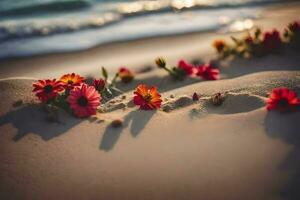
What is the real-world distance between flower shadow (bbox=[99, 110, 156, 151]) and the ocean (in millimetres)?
2505

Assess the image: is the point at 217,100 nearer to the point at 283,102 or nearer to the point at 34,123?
the point at 283,102

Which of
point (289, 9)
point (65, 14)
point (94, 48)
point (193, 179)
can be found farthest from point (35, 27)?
point (193, 179)

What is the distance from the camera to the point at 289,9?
687 cm

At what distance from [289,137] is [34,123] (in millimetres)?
1635

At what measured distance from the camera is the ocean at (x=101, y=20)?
5.91 meters

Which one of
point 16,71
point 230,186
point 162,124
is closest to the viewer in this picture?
point 230,186

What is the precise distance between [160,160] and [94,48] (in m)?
3.03

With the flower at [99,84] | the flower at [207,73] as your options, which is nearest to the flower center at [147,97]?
the flower at [99,84]

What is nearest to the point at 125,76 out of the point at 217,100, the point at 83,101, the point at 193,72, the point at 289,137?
the point at 193,72

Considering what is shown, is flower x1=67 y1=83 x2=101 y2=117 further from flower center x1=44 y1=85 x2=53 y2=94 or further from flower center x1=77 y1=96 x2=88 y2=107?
flower center x1=44 y1=85 x2=53 y2=94

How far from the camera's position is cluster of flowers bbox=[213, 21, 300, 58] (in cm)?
448

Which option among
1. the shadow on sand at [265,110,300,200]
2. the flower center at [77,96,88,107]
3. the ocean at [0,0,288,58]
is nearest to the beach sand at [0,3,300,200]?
the shadow on sand at [265,110,300,200]

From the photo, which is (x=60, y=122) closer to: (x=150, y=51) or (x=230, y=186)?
(x=230, y=186)

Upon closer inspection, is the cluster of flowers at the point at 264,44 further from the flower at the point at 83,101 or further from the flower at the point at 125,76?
the flower at the point at 83,101
